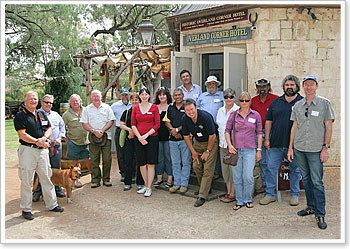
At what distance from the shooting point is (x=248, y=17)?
6.93 meters

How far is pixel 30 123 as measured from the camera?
16.5 feet

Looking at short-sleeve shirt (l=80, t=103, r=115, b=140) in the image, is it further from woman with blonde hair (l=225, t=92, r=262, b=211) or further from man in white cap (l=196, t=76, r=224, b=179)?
woman with blonde hair (l=225, t=92, r=262, b=211)

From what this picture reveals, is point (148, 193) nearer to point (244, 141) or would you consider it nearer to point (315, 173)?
point (244, 141)

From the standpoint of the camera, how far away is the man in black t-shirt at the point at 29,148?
497cm

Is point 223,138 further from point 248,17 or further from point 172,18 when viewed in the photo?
point 172,18

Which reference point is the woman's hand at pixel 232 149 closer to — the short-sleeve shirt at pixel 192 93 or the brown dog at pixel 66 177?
the short-sleeve shirt at pixel 192 93

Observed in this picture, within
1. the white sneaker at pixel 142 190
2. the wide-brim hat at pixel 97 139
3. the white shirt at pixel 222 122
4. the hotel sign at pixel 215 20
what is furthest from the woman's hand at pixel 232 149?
the hotel sign at pixel 215 20

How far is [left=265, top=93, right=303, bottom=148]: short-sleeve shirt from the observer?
16.6ft

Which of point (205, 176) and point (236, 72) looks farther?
point (236, 72)

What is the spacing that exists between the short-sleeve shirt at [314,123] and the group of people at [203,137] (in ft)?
0.04

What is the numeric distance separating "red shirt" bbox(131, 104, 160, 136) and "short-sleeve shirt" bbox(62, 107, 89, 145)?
4.43 ft

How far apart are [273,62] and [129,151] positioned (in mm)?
3503

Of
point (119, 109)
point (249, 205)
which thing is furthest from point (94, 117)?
point (249, 205)

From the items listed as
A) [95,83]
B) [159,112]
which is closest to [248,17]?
[159,112]
